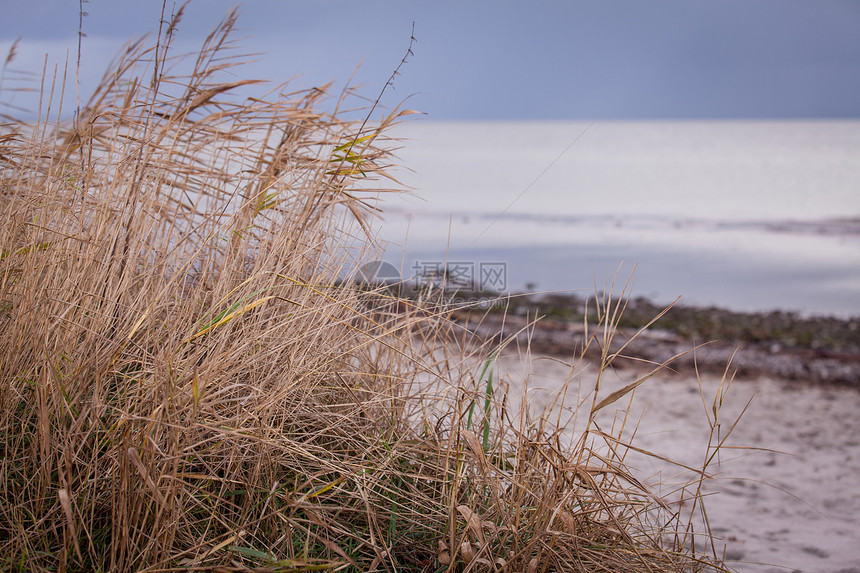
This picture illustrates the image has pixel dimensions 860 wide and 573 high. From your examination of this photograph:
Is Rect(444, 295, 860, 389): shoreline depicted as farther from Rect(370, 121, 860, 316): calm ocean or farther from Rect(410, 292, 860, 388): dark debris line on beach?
Rect(370, 121, 860, 316): calm ocean

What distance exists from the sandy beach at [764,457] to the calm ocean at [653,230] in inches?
40.2

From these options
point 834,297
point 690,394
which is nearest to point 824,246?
point 834,297

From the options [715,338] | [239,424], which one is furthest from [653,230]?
[239,424]

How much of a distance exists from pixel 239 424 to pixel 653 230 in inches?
578

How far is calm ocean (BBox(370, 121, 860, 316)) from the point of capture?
29.0 ft

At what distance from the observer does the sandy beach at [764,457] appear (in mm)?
2740

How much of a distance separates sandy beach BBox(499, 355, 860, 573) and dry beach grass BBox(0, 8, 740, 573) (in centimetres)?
26

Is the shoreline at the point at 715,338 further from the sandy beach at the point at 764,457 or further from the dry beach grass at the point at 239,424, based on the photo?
the dry beach grass at the point at 239,424

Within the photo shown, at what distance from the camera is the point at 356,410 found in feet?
6.10

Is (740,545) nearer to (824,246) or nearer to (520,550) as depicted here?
(520,550)

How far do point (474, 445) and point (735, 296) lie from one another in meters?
8.45

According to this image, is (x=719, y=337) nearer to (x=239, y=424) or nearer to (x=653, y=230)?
(x=239, y=424)

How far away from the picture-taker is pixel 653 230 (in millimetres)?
14883

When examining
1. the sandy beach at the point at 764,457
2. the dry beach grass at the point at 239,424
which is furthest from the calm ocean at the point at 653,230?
the sandy beach at the point at 764,457
